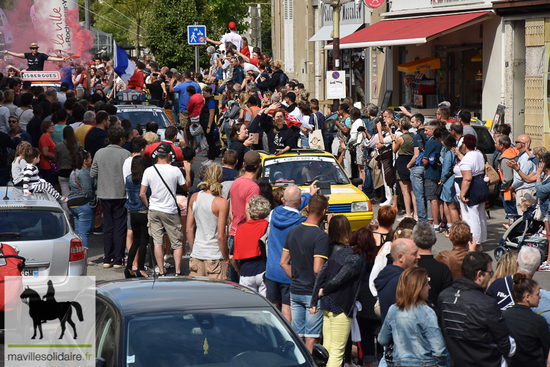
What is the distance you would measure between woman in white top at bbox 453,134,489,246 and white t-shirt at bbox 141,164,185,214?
4.43 m

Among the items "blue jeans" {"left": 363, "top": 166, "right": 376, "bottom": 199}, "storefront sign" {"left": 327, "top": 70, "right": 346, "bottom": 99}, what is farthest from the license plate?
"storefront sign" {"left": 327, "top": 70, "right": 346, "bottom": 99}

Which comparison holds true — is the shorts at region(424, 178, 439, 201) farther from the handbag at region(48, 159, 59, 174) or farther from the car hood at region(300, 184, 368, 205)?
the handbag at region(48, 159, 59, 174)

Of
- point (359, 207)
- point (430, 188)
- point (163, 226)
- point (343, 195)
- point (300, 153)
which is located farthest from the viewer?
point (430, 188)

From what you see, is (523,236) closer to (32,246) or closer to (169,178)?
(169,178)

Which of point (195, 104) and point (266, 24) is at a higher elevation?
point (266, 24)

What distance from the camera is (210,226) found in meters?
8.51

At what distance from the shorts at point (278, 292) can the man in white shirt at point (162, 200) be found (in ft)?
9.76

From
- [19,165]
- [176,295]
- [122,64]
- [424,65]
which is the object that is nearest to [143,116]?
[122,64]

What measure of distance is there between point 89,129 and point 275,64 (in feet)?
25.9

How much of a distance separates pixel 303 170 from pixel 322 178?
37 centimetres

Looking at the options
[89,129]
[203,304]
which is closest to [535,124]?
[89,129]

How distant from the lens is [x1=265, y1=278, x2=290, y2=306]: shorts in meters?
7.00

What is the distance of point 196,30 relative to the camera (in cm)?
2300

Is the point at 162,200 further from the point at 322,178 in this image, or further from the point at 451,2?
the point at 451,2
